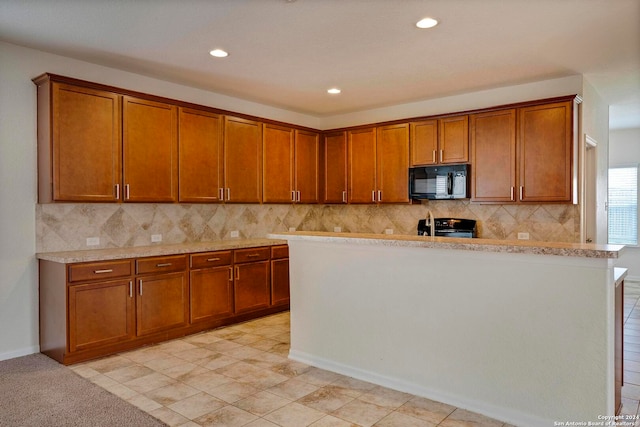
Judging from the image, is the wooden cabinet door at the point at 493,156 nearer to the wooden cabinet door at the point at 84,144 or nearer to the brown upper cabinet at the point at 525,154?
the brown upper cabinet at the point at 525,154

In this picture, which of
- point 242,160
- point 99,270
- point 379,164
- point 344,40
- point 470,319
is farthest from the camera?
point 379,164

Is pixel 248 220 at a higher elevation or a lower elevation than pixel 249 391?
higher

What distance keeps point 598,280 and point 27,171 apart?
445cm

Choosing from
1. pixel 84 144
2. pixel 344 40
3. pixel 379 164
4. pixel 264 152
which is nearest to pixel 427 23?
pixel 344 40

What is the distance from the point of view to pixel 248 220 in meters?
5.74

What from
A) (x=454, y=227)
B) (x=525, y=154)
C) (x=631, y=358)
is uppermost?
(x=525, y=154)

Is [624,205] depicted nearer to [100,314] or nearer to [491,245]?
[491,245]

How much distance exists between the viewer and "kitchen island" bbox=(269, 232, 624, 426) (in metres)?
2.31

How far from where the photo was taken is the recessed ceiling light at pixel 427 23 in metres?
3.16

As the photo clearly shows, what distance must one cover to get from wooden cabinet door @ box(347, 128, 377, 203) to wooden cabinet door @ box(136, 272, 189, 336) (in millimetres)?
2751

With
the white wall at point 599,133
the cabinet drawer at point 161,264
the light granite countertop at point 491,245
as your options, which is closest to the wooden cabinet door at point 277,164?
the cabinet drawer at point 161,264

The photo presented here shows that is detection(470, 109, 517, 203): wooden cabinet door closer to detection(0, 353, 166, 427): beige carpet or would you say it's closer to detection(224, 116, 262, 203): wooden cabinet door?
detection(224, 116, 262, 203): wooden cabinet door

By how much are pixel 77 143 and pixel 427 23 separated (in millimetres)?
3166

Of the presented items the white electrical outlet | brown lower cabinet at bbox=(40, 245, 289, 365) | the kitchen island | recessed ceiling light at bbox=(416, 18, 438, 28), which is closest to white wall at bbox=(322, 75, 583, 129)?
recessed ceiling light at bbox=(416, 18, 438, 28)
